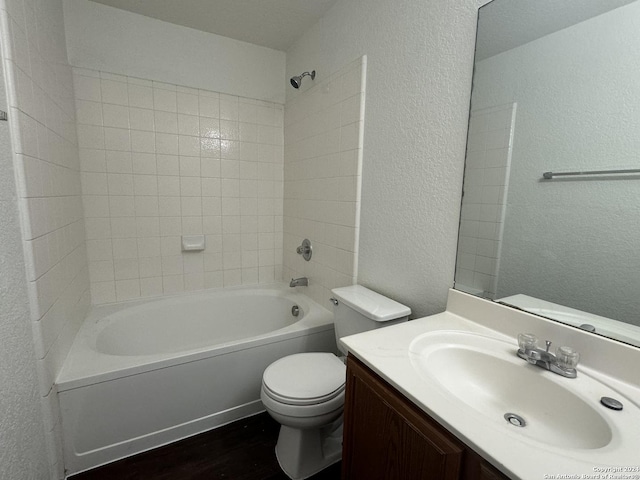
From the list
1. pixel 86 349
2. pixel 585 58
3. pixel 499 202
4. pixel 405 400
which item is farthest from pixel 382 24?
pixel 86 349

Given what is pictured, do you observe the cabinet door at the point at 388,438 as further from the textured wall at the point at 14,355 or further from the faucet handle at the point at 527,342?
the textured wall at the point at 14,355

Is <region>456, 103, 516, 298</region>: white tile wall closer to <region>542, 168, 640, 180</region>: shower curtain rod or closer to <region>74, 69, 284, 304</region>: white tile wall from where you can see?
<region>542, 168, 640, 180</region>: shower curtain rod

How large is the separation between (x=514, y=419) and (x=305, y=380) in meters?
0.82

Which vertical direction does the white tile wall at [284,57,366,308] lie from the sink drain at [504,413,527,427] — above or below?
above

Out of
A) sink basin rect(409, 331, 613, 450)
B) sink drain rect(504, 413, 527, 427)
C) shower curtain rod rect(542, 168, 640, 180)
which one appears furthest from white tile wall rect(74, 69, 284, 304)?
sink drain rect(504, 413, 527, 427)

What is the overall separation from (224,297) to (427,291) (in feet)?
5.40

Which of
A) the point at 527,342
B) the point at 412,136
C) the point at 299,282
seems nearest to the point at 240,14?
the point at 412,136

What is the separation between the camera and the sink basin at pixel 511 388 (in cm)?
70

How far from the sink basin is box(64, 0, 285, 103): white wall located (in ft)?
7.50

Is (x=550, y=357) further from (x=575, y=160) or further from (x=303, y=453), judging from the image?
(x=303, y=453)

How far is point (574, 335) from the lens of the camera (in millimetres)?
857

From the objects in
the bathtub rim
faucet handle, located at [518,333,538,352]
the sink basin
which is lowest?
the bathtub rim

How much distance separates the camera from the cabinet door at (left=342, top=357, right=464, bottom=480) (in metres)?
0.66

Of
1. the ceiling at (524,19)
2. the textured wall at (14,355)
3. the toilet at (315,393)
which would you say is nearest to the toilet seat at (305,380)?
the toilet at (315,393)
